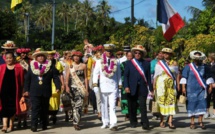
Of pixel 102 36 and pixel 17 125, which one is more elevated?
pixel 102 36

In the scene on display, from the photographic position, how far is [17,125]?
40.5 feet

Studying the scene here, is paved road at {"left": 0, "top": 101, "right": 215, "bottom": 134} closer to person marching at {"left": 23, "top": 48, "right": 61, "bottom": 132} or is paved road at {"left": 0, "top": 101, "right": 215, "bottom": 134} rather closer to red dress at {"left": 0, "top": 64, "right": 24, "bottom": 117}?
person marching at {"left": 23, "top": 48, "right": 61, "bottom": 132}

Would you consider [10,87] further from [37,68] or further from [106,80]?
[106,80]

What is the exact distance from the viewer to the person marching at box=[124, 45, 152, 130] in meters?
11.8

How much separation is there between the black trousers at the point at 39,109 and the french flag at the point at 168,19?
4129mm

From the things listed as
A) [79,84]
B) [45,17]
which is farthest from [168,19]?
[45,17]

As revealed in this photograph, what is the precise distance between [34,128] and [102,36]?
117 feet

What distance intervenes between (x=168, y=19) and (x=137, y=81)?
3.00 m

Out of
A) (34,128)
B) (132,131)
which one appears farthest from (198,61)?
(34,128)

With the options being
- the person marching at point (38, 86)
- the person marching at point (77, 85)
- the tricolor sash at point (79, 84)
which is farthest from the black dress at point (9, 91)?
the tricolor sash at point (79, 84)

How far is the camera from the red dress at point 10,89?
37.9ft

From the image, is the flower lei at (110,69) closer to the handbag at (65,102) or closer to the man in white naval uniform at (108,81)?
the man in white naval uniform at (108,81)

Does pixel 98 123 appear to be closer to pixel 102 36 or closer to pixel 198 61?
pixel 198 61

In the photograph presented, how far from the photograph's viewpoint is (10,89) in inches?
458
